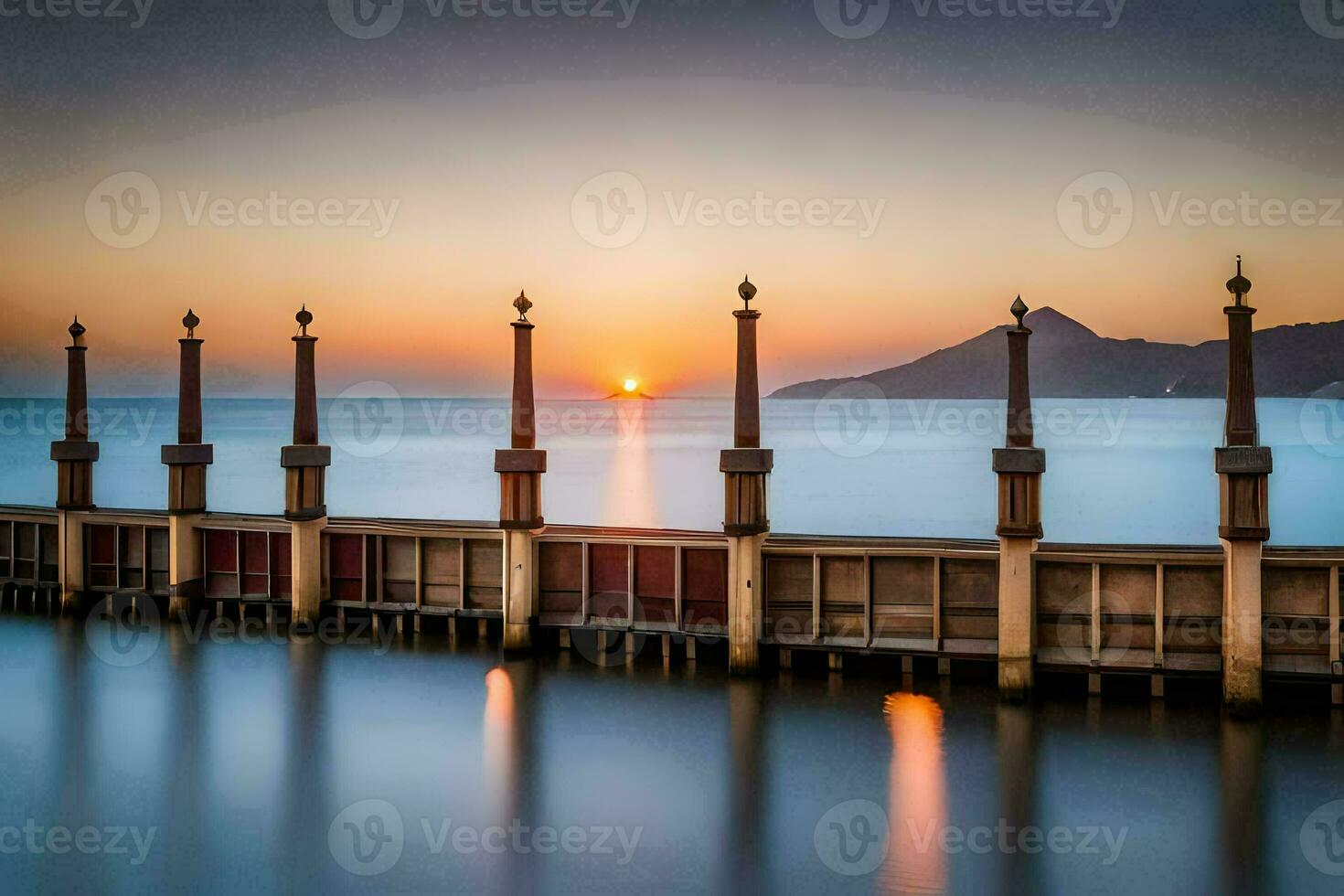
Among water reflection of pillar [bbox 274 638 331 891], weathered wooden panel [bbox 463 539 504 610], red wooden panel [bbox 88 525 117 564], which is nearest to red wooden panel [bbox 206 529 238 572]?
water reflection of pillar [bbox 274 638 331 891]

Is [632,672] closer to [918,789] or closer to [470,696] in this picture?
[470,696]

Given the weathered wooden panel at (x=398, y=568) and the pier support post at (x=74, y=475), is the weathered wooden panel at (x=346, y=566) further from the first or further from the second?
the pier support post at (x=74, y=475)

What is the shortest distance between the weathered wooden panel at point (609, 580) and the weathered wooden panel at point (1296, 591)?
10.2m

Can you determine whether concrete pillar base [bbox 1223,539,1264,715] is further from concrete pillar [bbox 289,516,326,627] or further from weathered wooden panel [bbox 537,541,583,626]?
concrete pillar [bbox 289,516,326,627]

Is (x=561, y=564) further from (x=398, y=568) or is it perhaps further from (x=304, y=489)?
(x=304, y=489)

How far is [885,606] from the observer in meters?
17.0

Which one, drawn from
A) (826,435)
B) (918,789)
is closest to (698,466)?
(826,435)

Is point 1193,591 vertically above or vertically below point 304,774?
above

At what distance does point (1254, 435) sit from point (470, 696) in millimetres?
12582

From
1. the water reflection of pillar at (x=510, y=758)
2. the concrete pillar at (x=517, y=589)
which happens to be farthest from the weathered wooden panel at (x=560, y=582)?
the water reflection of pillar at (x=510, y=758)

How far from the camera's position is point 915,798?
13.1m

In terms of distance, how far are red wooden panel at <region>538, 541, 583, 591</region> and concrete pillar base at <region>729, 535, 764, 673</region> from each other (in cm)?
360

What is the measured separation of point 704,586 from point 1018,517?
5796mm

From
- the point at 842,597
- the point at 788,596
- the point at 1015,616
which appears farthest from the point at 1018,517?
the point at 788,596
